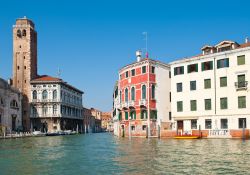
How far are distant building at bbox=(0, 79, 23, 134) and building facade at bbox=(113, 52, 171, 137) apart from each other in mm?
24988

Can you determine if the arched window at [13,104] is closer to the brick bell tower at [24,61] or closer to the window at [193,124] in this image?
the brick bell tower at [24,61]


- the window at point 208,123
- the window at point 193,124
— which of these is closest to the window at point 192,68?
the window at point 193,124

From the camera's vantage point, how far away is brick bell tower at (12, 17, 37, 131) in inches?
3115

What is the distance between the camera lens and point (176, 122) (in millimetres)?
42000

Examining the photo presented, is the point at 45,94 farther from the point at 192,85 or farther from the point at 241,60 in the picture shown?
the point at 241,60

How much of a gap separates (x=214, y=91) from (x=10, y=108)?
43.1m

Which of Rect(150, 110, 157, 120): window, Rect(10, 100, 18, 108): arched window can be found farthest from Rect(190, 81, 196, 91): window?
Rect(10, 100, 18, 108): arched window

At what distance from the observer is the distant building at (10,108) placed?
217 feet

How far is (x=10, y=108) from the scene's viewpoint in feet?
228

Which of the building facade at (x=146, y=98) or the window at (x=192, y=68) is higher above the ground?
the window at (x=192, y=68)

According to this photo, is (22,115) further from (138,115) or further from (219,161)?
(219,161)

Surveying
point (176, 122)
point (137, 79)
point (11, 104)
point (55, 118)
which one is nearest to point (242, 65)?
A: point (176, 122)

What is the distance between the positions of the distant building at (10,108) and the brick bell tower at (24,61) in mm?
4701

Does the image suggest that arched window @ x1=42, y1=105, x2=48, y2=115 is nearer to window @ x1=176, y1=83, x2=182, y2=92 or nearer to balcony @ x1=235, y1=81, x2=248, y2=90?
window @ x1=176, y1=83, x2=182, y2=92
